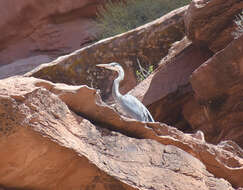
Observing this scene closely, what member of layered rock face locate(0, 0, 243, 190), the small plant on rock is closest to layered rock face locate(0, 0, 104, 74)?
the small plant on rock

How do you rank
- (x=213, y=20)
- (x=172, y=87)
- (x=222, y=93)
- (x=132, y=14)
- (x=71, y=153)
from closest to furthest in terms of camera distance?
(x=71, y=153), (x=222, y=93), (x=213, y=20), (x=172, y=87), (x=132, y=14)

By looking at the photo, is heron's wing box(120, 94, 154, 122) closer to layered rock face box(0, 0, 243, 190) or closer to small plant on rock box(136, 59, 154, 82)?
layered rock face box(0, 0, 243, 190)

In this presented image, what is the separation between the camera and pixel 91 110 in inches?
164

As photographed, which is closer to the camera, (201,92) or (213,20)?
(201,92)

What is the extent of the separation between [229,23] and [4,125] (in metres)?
4.99

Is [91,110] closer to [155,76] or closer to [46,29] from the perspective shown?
[155,76]

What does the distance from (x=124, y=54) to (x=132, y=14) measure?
3777 millimetres

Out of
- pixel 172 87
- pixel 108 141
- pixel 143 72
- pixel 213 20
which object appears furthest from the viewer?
pixel 143 72

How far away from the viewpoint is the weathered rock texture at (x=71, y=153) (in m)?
3.28

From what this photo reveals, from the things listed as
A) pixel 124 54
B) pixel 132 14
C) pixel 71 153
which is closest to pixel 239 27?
pixel 124 54

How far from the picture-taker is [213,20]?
24.5 feet

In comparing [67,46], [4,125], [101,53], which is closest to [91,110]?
[4,125]

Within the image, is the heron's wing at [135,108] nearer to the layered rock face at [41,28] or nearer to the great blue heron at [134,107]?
the great blue heron at [134,107]

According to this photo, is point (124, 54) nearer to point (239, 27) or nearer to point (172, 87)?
point (172, 87)
